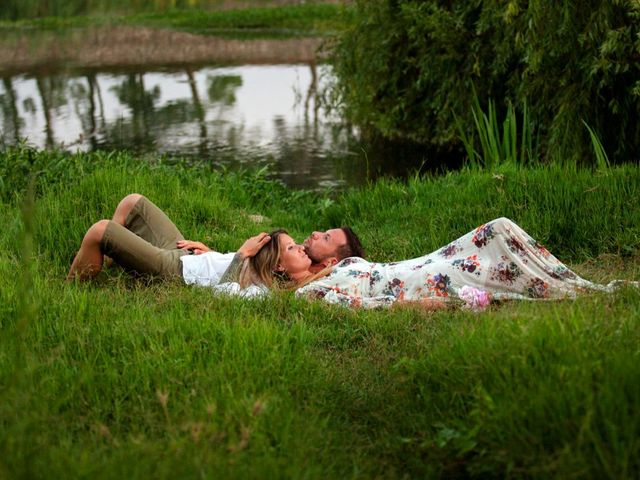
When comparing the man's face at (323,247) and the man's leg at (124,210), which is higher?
the man's leg at (124,210)

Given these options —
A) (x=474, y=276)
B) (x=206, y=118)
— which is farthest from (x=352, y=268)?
(x=206, y=118)

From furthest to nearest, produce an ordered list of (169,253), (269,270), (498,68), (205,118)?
1. (205,118)
2. (498,68)
3. (169,253)
4. (269,270)

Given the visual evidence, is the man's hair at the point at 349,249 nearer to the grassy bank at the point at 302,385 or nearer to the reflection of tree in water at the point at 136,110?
the grassy bank at the point at 302,385

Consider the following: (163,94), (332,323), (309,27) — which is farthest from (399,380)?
(309,27)

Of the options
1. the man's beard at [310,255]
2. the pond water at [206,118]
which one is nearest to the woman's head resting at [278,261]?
the man's beard at [310,255]

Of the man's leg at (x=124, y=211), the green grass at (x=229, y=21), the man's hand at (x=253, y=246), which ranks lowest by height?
the green grass at (x=229, y=21)

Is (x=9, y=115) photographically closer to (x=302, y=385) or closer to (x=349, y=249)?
(x=349, y=249)

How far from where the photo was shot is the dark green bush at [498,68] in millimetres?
7785

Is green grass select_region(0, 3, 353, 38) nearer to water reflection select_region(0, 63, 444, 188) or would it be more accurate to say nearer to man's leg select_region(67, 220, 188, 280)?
water reflection select_region(0, 63, 444, 188)

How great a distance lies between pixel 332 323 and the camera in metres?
4.71

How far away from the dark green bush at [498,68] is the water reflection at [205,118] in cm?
73

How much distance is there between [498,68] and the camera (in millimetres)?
9945

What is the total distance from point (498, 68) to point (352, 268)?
551 cm

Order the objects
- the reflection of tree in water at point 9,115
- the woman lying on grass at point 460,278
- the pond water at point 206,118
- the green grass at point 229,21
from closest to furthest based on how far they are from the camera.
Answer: the woman lying on grass at point 460,278 < the pond water at point 206,118 < the reflection of tree in water at point 9,115 < the green grass at point 229,21
